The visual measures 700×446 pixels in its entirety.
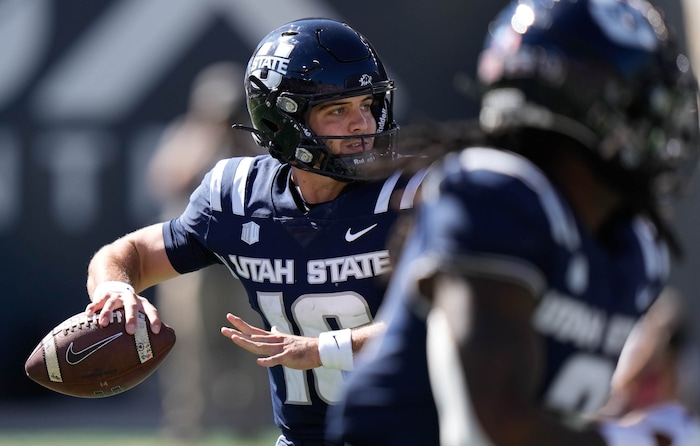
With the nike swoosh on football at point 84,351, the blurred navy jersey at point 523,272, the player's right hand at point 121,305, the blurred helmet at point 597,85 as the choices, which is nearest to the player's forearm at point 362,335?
the player's right hand at point 121,305

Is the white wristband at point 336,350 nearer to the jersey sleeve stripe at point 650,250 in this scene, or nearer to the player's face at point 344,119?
the player's face at point 344,119

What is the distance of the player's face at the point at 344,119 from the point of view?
3.55 metres

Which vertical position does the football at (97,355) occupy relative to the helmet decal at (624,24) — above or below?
below

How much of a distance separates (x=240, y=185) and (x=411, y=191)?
608mm

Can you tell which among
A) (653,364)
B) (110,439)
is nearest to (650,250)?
(653,364)

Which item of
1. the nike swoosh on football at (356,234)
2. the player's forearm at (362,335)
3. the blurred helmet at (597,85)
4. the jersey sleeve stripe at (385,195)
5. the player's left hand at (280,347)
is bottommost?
the player's forearm at (362,335)

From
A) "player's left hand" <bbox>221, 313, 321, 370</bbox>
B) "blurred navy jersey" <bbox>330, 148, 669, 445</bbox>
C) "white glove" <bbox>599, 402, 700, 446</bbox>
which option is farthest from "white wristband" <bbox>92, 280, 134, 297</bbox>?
"white glove" <bbox>599, 402, 700, 446</bbox>

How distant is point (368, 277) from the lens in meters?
3.27

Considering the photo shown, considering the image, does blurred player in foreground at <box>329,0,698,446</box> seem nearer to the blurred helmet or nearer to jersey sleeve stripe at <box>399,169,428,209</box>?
the blurred helmet

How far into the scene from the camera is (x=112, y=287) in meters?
3.28

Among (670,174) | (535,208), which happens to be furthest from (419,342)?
(670,174)

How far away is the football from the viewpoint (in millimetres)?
3281

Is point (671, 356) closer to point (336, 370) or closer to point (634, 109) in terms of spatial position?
point (336, 370)

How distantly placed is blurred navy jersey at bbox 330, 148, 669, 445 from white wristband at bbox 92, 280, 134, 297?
123 centimetres
